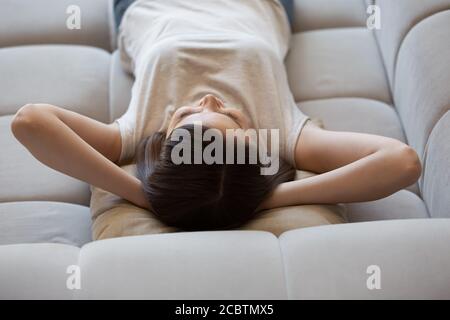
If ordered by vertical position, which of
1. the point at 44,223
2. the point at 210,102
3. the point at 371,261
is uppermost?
the point at 210,102

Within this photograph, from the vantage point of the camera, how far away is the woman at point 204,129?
1323mm

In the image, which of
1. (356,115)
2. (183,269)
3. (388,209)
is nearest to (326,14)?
(356,115)

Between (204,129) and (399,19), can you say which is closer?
(204,129)

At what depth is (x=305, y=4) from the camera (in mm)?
2088

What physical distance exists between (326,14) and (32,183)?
3.33 feet

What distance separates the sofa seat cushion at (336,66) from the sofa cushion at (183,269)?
29.1 inches

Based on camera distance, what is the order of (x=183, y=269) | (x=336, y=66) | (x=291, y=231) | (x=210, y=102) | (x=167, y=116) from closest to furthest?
1. (x=183, y=269)
2. (x=291, y=231)
3. (x=210, y=102)
4. (x=167, y=116)
5. (x=336, y=66)

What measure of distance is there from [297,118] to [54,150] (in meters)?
0.58

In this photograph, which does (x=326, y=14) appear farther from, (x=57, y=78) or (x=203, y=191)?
(x=203, y=191)

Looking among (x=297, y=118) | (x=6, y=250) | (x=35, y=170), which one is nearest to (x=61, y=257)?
(x=6, y=250)

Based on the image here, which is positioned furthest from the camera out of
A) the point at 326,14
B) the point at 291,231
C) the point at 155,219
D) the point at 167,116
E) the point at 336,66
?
the point at 326,14

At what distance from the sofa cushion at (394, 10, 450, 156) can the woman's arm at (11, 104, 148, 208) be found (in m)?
0.67

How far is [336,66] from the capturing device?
1.89 meters
